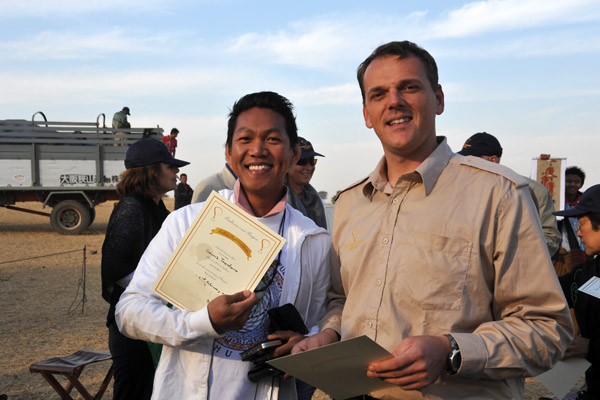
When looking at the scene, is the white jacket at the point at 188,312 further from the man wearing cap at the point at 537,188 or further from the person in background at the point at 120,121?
the person in background at the point at 120,121

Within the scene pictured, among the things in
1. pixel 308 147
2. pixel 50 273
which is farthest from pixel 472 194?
pixel 50 273

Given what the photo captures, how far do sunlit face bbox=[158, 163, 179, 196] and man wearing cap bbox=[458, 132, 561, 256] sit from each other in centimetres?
252

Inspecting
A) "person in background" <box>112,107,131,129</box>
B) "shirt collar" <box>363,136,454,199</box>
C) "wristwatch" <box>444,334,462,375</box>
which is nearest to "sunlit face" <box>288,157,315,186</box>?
"shirt collar" <box>363,136,454,199</box>

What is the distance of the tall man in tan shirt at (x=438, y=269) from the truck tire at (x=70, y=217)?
682 inches

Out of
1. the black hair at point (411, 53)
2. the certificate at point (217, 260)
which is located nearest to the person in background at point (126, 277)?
the certificate at point (217, 260)

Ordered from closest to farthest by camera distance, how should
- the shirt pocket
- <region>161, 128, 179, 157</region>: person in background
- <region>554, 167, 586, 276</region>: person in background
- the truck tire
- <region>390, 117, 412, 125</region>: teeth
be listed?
1. the shirt pocket
2. <region>390, 117, 412, 125</region>: teeth
3. <region>554, 167, 586, 276</region>: person in background
4. <region>161, 128, 179, 157</region>: person in background
5. the truck tire

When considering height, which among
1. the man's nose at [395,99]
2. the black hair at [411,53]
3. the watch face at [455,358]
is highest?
the black hair at [411,53]

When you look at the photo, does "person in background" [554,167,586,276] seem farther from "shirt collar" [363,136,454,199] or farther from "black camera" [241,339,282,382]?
"black camera" [241,339,282,382]

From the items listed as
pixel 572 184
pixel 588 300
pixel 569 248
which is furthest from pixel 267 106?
pixel 572 184

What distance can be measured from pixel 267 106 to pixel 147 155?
6.27ft

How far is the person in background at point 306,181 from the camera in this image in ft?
15.9

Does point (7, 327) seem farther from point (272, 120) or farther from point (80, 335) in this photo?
point (272, 120)

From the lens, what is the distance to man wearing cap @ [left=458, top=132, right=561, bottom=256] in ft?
15.8

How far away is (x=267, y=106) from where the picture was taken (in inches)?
92.0
